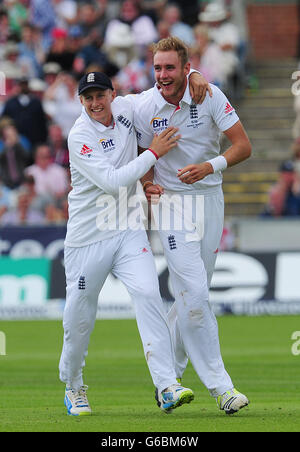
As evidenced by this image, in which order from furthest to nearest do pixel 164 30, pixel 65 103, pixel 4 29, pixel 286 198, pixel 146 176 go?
pixel 4 29, pixel 164 30, pixel 65 103, pixel 286 198, pixel 146 176

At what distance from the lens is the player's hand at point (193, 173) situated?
932 centimetres

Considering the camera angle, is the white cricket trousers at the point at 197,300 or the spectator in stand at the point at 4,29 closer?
the white cricket trousers at the point at 197,300

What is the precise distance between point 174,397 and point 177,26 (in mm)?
16375

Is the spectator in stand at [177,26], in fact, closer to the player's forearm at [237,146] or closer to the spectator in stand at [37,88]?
the spectator in stand at [37,88]

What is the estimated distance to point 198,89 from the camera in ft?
31.4

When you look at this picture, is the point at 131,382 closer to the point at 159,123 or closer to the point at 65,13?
the point at 159,123

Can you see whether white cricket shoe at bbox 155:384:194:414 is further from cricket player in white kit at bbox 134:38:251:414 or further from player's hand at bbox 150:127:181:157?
player's hand at bbox 150:127:181:157

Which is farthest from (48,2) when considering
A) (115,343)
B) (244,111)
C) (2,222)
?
(115,343)

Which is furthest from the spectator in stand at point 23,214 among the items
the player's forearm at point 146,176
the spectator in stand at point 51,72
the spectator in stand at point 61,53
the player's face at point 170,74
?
the player's face at point 170,74

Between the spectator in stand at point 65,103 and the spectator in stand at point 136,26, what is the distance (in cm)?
187

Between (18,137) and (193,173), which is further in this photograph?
(18,137)

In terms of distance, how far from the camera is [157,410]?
9789 mm

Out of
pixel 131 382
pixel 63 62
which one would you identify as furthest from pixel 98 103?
pixel 63 62

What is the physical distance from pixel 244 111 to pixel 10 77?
5.22 m
